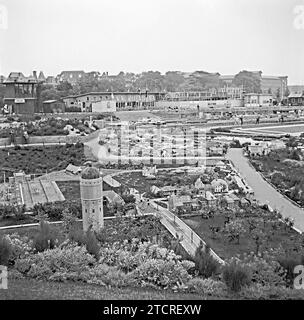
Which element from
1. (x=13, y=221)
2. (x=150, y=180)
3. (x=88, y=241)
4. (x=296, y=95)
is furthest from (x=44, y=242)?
(x=296, y=95)

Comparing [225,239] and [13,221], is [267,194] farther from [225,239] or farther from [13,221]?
[13,221]

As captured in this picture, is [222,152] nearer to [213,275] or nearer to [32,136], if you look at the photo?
[32,136]

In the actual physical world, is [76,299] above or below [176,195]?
above

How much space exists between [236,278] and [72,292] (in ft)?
2.57

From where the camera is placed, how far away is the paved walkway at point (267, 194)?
17.4 ft

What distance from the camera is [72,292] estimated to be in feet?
7.20

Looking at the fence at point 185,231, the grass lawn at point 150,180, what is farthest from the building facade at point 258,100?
the fence at point 185,231

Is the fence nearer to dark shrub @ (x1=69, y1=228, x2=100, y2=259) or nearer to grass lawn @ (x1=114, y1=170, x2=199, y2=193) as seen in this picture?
dark shrub @ (x1=69, y1=228, x2=100, y2=259)

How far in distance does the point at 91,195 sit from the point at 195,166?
3565mm

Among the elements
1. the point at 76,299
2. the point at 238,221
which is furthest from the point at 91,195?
the point at 76,299

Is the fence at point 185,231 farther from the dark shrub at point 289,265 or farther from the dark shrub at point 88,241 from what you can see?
the dark shrub at point 88,241

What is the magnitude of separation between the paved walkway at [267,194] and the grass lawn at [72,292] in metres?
2.81
